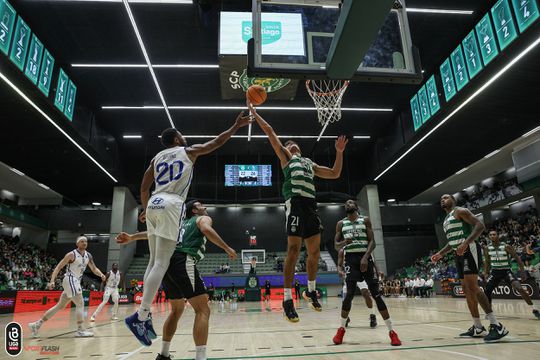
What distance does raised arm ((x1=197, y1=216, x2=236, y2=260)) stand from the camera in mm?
4073

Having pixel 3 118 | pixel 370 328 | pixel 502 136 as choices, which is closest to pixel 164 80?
pixel 3 118

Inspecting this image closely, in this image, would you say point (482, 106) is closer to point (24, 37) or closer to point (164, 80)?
point (164, 80)

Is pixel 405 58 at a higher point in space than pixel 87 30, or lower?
lower

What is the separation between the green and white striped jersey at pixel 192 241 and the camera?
4.22 m

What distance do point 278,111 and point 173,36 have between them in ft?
23.9

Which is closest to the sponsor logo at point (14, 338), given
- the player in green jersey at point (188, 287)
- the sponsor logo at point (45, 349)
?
the sponsor logo at point (45, 349)

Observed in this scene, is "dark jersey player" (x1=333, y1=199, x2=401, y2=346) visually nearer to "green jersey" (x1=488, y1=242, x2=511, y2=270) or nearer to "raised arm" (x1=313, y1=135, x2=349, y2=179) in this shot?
"raised arm" (x1=313, y1=135, x2=349, y2=179)

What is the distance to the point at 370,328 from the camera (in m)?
7.27

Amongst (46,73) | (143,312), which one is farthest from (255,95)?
(46,73)

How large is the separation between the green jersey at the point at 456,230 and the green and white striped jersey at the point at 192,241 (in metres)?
4.18

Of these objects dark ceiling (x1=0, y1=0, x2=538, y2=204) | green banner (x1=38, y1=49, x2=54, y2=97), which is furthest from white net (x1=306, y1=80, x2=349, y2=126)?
green banner (x1=38, y1=49, x2=54, y2=97)

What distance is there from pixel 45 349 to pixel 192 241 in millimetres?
3432

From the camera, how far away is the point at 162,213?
328 cm

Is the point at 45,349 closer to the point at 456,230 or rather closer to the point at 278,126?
the point at 456,230
